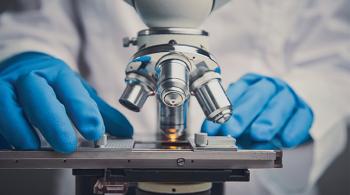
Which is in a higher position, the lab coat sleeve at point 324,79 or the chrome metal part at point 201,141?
the lab coat sleeve at point 324,79

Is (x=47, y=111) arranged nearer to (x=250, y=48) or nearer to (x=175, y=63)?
(x=175, y=63)

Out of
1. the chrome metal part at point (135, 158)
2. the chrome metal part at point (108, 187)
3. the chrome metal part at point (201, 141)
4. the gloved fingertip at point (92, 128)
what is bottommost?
the chrome metal part at point (108, 187)

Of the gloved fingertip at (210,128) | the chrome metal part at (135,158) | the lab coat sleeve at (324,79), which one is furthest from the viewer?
the lab coat sleeve at (324,79)

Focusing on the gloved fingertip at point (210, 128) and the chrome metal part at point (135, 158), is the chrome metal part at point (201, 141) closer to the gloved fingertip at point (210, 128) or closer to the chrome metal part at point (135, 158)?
the chrome metal part at point (135, 158)

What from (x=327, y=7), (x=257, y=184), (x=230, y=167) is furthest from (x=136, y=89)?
(x=327, y=7)

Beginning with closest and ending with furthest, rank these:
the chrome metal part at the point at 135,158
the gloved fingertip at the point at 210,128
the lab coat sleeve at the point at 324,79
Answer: the chrome metal part at the point at 135,158 → the gloved fingertip at the point at 210,128 → the lab coat sleeve at the point at 324,79

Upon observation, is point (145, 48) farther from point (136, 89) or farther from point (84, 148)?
point (84, 148)

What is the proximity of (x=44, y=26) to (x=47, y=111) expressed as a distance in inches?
21.1

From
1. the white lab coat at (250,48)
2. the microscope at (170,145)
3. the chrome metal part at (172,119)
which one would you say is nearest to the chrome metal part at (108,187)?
the microscope at (170,145)

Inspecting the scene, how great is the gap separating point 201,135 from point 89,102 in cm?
18

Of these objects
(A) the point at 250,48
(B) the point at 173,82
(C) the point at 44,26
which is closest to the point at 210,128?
(B) the point at 173,82

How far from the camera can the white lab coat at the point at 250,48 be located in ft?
3.81

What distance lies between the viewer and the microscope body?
0.71 m

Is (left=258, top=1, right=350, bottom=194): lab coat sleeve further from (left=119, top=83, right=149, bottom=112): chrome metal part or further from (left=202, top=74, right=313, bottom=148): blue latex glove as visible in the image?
(left=119, top=83, right=149, bottom=112): chrome metal part
